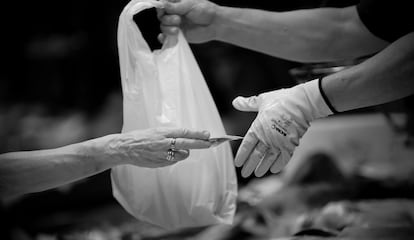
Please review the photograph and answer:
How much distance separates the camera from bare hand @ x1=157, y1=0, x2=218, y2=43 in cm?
168

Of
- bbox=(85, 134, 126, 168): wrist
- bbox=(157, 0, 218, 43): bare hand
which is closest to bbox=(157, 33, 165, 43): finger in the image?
bbox=(157, 0, 218, 43): bare hand

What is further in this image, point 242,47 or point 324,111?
point 242,47

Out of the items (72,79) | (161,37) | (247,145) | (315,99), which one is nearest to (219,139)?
(247,145)

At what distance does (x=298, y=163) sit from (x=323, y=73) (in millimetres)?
1025

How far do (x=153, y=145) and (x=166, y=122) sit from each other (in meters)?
0.10

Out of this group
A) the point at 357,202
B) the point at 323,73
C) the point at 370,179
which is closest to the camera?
the point at 323,73

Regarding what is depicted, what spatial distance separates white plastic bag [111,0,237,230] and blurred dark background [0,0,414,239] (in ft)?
0.33

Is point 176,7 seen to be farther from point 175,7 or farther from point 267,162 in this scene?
point 267,162

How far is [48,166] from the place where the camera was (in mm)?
1450

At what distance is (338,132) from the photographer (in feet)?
9.87

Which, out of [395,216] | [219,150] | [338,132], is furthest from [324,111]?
[338,132]

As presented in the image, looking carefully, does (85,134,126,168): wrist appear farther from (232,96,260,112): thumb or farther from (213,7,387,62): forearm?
(213,7,387,62): forearm

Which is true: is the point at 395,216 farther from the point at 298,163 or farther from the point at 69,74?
the point at 69,74

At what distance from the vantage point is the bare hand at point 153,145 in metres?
1.45
